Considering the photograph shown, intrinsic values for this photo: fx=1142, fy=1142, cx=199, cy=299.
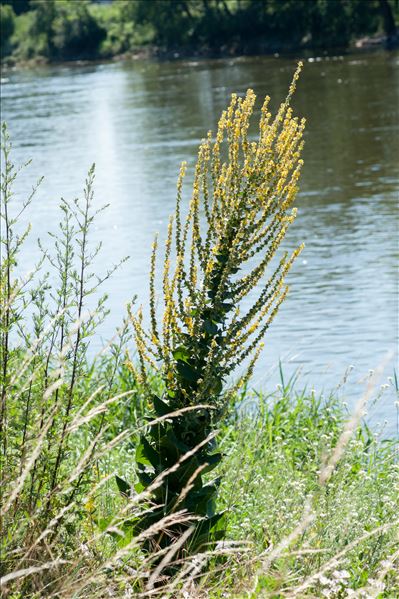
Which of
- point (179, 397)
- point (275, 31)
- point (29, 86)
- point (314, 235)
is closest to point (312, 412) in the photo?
point (179, 397)

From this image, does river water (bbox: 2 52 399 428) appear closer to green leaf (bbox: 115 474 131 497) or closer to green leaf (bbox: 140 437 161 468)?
green leaf (bbox: 140 437 161 468)

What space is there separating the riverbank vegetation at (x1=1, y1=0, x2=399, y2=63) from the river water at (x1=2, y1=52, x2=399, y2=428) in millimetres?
9287

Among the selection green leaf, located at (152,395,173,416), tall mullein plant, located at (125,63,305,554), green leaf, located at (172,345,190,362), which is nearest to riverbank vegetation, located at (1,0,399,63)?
tall mullein plant, located at (125,63,305,554)

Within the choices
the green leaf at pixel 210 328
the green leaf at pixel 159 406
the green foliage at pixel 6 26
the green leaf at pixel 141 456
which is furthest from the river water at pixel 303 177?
the green foliage at pixel 6 26

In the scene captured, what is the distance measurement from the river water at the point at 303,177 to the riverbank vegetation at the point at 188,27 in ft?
30.5

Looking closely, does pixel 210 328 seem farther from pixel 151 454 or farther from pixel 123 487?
pixel 123 487

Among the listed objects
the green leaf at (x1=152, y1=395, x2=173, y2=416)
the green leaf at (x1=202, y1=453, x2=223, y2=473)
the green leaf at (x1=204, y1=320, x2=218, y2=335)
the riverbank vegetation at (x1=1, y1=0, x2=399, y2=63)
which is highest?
the green leaf at (x1=204, y1=320, x2=218, y2=335)

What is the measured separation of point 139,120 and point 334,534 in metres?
29.8

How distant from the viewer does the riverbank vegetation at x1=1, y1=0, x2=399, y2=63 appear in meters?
59.4

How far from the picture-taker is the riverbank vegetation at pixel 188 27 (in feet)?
195

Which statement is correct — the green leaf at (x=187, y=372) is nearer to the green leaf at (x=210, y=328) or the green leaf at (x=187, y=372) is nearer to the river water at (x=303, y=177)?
the green leaf at (x=210, y=328)

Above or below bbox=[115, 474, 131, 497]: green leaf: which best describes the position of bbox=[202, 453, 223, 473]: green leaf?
above

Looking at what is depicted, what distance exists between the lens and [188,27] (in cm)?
7131

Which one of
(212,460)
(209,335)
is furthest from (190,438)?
(209,335)
